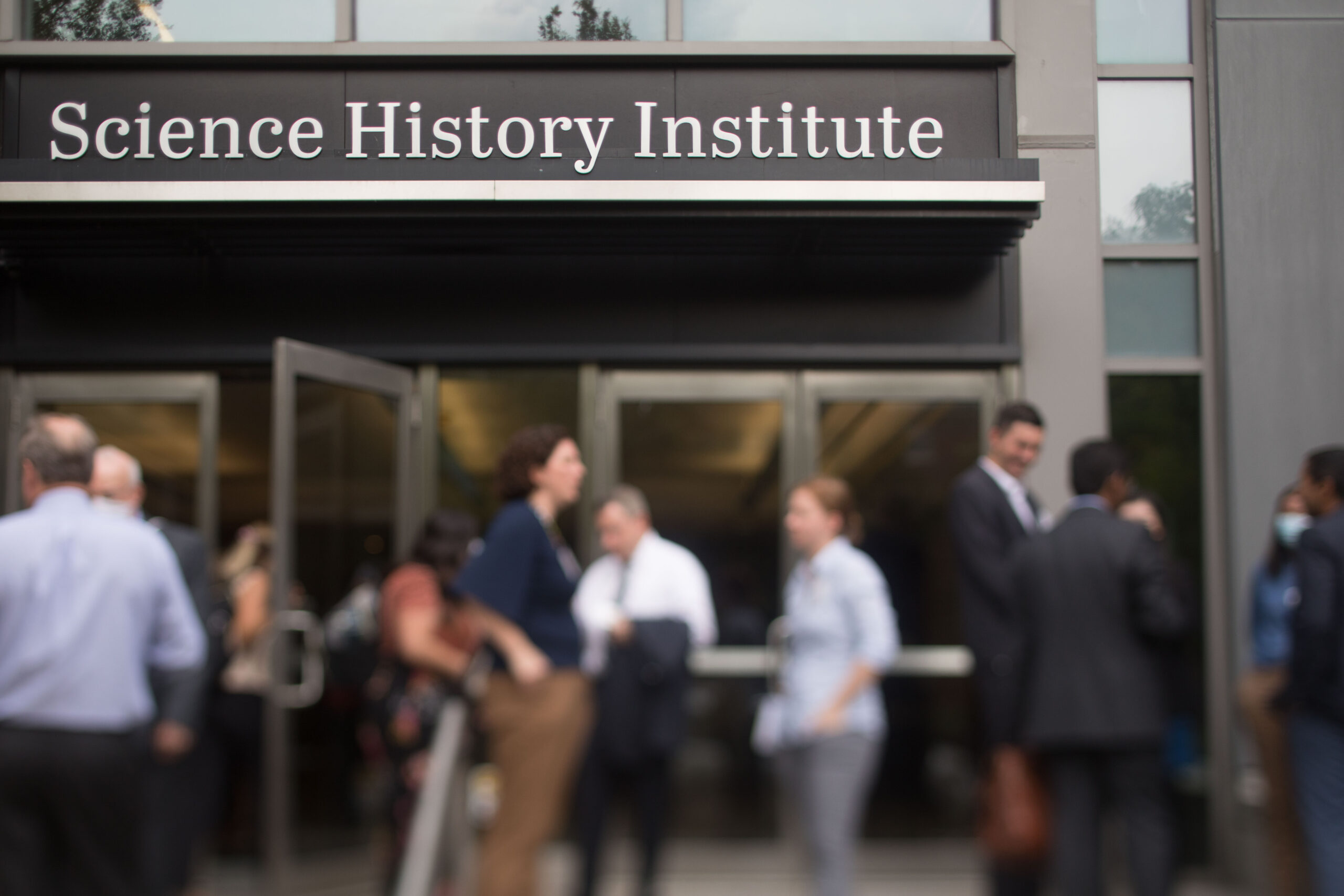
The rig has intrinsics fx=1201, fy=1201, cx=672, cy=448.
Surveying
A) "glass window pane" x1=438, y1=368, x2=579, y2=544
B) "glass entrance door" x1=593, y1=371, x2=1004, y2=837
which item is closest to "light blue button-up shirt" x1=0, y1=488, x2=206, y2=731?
"glass window pane" x1=438, y1=368, x2=579, y2=544

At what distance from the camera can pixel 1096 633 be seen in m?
3.63

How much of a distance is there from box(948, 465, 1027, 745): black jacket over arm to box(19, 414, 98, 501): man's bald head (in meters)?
2.81

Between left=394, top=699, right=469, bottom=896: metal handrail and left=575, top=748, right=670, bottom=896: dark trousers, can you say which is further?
left=575, top=748, right=670, bottom=896: dark trousers

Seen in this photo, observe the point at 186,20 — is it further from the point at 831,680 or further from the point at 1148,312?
the point at 1148,312

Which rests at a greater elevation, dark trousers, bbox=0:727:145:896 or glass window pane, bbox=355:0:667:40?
glass window pane, bbox=355:0:667:40

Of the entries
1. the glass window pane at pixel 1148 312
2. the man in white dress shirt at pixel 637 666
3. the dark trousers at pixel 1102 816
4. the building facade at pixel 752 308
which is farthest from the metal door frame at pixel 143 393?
the glass window pane at pixel 1148 312

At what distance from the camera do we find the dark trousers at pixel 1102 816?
355cm

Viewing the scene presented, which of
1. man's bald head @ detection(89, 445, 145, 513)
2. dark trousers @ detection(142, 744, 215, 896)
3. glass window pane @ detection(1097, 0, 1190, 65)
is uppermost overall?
glass window pane @ detection(1097, 0, 1190, 65)

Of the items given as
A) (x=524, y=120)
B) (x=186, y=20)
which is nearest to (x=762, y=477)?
(x=524, y=120)

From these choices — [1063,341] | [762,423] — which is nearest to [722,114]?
[762,423]

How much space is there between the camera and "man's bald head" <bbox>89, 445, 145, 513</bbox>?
13.8 feet

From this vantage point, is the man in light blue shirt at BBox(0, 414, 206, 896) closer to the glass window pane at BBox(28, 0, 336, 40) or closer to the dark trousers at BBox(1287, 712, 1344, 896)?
the dark trousers at BBox(1287, 712, 1344, 896)

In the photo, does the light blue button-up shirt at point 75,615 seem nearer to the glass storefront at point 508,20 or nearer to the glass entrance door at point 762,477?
the glass entrance door at point 762,477

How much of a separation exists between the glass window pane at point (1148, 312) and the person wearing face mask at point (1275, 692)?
59.8 inches
